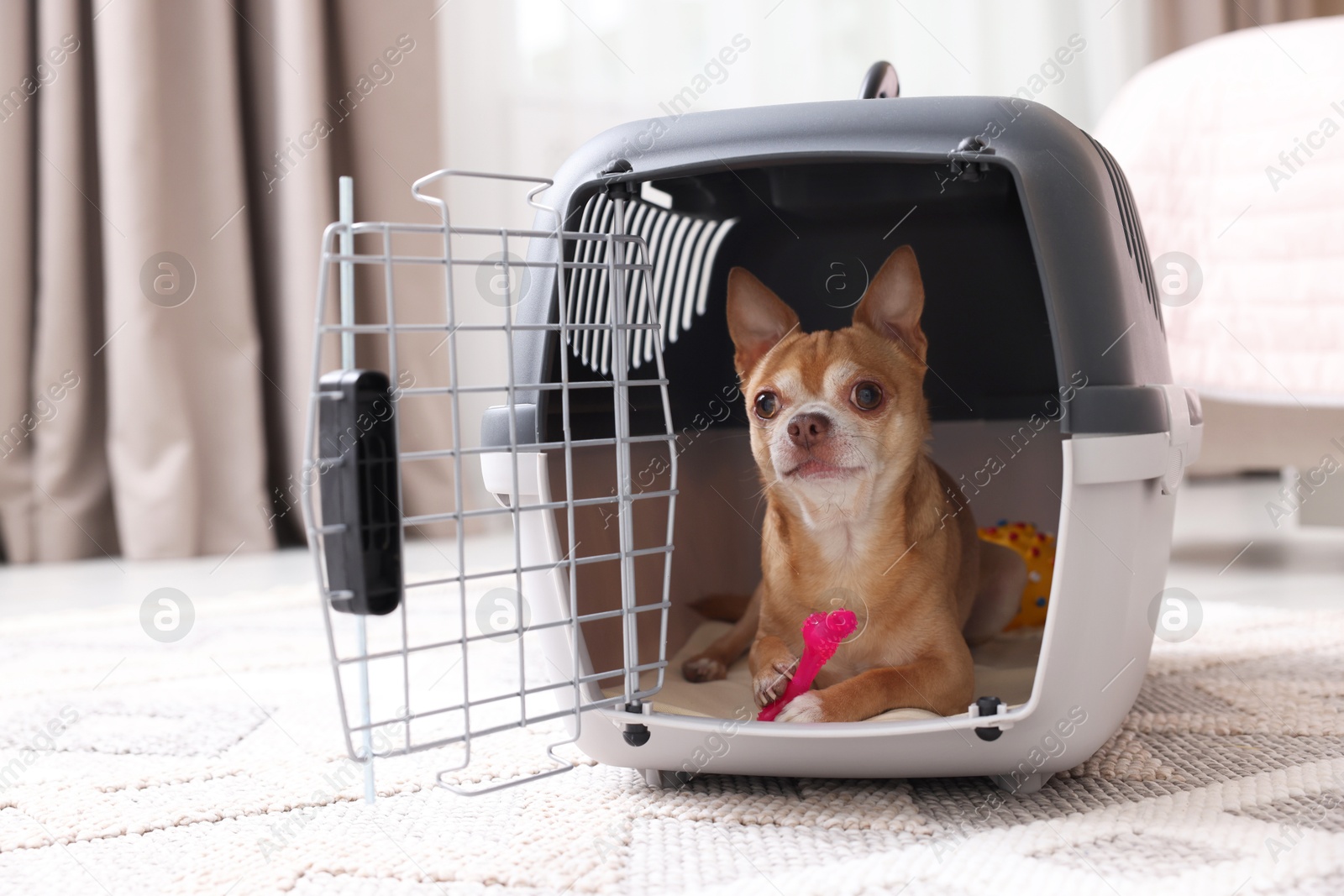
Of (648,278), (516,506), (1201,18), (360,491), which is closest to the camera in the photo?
(360,491)

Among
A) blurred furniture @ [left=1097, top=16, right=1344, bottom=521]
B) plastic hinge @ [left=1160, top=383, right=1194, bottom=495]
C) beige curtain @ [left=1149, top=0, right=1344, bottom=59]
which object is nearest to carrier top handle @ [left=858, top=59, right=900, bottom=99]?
plastic hinge @ [left=1160, top=383, right=1194, bottom=495]

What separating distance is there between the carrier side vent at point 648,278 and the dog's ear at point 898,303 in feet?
0.86

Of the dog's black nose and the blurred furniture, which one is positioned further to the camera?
the blurred furniture

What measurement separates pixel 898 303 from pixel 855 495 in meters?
0.24

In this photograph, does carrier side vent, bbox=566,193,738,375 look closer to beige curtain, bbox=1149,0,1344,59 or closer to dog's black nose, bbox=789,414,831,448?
dog's black nose, bbox=789,414,831,448

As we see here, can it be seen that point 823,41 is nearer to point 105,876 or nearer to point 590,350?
point 590,350

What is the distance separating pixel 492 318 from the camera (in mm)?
3250

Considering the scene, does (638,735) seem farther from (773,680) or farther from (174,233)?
(174,233)

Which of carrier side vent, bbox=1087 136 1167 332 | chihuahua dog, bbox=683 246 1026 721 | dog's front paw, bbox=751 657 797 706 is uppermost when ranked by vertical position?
carrier side vent, bbox=1087 136 1167 332

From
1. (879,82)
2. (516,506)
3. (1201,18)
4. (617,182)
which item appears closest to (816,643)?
(516,506)

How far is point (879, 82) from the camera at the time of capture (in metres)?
1.35

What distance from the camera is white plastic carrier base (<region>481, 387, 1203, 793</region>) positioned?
992 mm

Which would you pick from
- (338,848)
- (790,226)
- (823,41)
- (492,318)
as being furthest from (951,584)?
(823,41)

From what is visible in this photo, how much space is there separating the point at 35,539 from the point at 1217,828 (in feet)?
9.76
